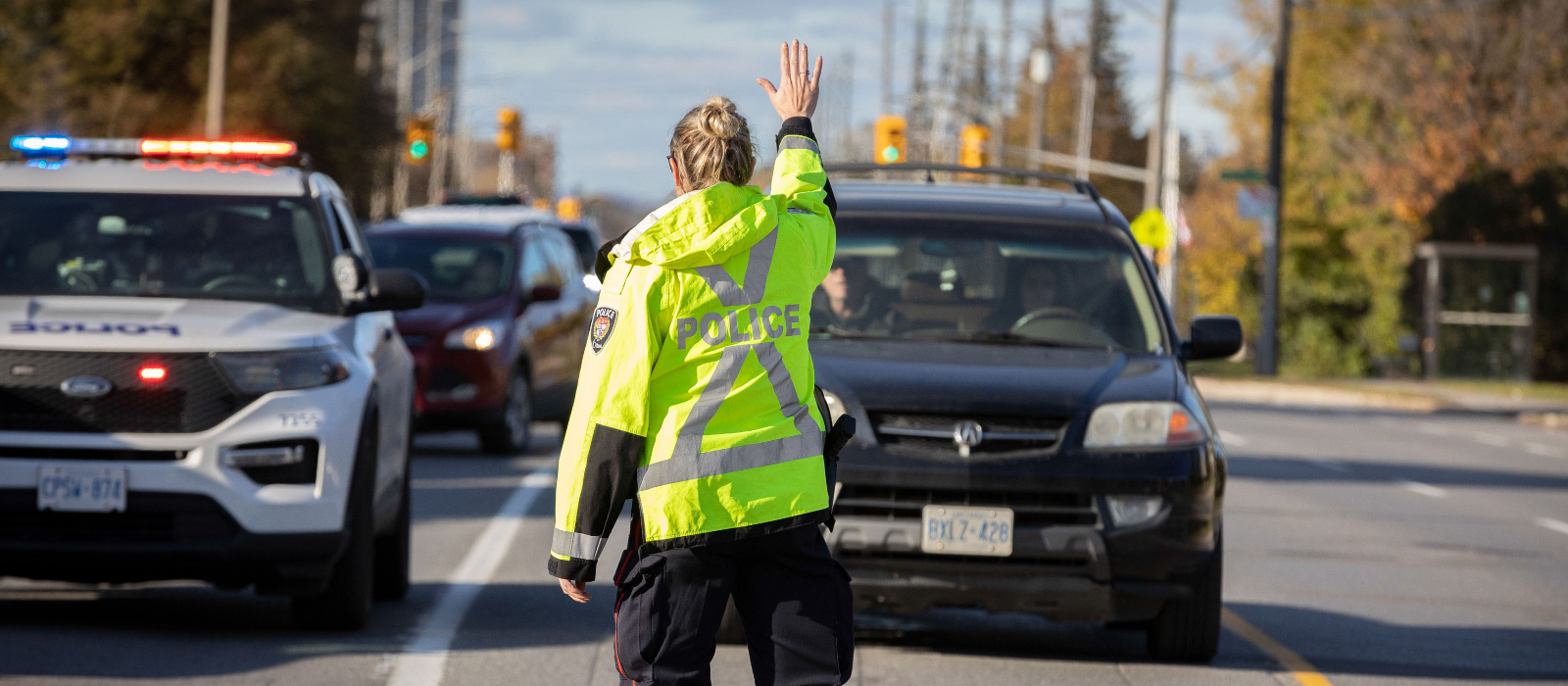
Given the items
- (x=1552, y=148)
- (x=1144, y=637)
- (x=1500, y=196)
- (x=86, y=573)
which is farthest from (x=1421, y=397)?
(x=86, y=573)

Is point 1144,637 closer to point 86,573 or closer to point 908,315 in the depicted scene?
point 908,315

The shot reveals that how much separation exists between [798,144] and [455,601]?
481cm

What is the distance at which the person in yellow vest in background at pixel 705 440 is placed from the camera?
13.5 ft

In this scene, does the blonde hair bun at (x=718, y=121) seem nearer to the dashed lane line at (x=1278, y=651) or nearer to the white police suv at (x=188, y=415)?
the white police suv at (x=188, y=415)

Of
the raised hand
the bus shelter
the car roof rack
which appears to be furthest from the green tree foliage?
the raised hand

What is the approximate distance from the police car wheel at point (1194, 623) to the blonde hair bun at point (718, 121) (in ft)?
11.9

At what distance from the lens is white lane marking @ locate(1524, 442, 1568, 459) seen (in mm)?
22797

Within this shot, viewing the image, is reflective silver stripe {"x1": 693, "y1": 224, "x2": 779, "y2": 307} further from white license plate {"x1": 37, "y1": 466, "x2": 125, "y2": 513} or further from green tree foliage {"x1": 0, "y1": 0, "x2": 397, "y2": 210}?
green tree foliage {"x1": 0, "y1": 0, "x2": 397, "y2": 210}

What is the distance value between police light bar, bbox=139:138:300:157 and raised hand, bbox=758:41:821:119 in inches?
173

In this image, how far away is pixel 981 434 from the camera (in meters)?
7.11

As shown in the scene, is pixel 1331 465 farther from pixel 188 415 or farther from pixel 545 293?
pixel 188 415

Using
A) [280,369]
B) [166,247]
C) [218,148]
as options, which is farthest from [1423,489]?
[280,369]

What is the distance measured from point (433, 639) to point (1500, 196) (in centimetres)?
4538

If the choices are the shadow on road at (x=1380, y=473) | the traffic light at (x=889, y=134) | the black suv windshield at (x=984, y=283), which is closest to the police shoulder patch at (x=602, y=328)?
the black suv windshield at (x=984, y=283)
